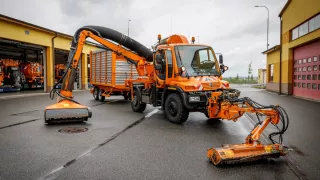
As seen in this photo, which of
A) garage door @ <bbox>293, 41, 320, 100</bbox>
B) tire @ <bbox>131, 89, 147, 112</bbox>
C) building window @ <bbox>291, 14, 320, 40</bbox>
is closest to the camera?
tire @ <bbox>131, 89, 147, 112</bbox>

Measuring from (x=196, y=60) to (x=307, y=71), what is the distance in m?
10.7

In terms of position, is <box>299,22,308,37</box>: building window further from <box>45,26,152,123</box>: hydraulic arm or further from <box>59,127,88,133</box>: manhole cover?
<box>59,127,88,133</box>: manhole cover

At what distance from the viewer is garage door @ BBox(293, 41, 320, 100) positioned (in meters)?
15.4

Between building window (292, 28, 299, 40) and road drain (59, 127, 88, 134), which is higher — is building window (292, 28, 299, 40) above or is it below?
above

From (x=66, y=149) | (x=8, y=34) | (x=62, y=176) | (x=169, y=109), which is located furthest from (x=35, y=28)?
(x=62, y=176)

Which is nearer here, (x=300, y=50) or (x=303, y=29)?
(x=303, y=29)

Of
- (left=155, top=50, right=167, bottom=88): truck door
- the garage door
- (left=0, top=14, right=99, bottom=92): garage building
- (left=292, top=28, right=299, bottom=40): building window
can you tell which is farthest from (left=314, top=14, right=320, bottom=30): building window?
(left=0, top=14, right=99, bottom=92): garage building

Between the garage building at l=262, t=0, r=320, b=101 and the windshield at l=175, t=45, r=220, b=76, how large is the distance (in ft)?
27.5

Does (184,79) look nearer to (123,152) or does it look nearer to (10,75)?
(123,152)

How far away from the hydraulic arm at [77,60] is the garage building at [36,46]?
999mm

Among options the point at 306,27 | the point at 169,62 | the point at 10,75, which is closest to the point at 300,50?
the point at 306,27

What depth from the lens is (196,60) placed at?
9344mm

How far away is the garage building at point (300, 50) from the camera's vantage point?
15430 mm

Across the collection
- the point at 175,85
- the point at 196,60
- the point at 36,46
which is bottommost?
the point at 175,85
